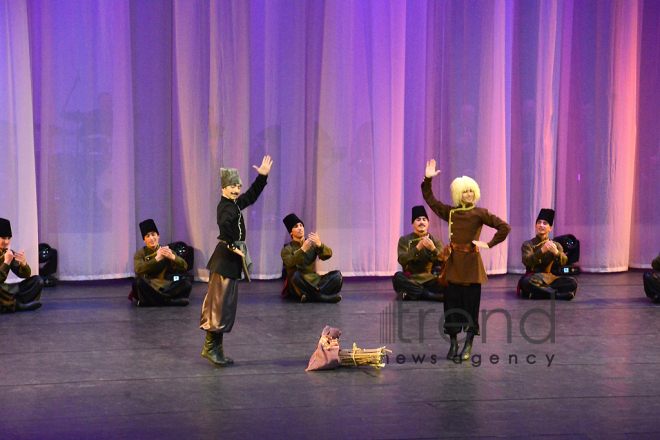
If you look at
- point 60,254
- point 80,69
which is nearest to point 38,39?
point 80,69

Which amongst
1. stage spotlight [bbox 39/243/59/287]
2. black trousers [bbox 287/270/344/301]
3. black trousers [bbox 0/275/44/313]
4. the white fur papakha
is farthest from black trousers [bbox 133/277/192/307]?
the white fur papakha

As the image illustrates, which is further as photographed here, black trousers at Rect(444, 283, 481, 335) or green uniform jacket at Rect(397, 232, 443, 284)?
green uniform jacket at Rect(397, 232, 443, 284)

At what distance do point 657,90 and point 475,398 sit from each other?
5.62m

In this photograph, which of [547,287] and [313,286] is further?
[547,287]

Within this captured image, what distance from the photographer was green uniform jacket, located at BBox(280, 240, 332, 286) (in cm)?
632

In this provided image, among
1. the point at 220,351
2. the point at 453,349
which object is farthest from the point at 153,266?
the point at 453,349

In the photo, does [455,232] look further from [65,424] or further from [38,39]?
[38,39]

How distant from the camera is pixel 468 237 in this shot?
14.5ft

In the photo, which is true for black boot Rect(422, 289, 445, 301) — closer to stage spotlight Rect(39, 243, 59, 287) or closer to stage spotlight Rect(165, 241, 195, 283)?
stage spotlight Rect(165, 241, 195, 283)

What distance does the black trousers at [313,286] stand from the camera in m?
6.27

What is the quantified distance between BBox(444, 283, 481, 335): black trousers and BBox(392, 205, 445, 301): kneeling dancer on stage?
6.00 ft

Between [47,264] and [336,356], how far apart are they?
3.78m

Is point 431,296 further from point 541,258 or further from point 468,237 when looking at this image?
point 468,237

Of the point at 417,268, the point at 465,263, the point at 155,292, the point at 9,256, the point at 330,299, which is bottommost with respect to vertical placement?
the point at 330,299
